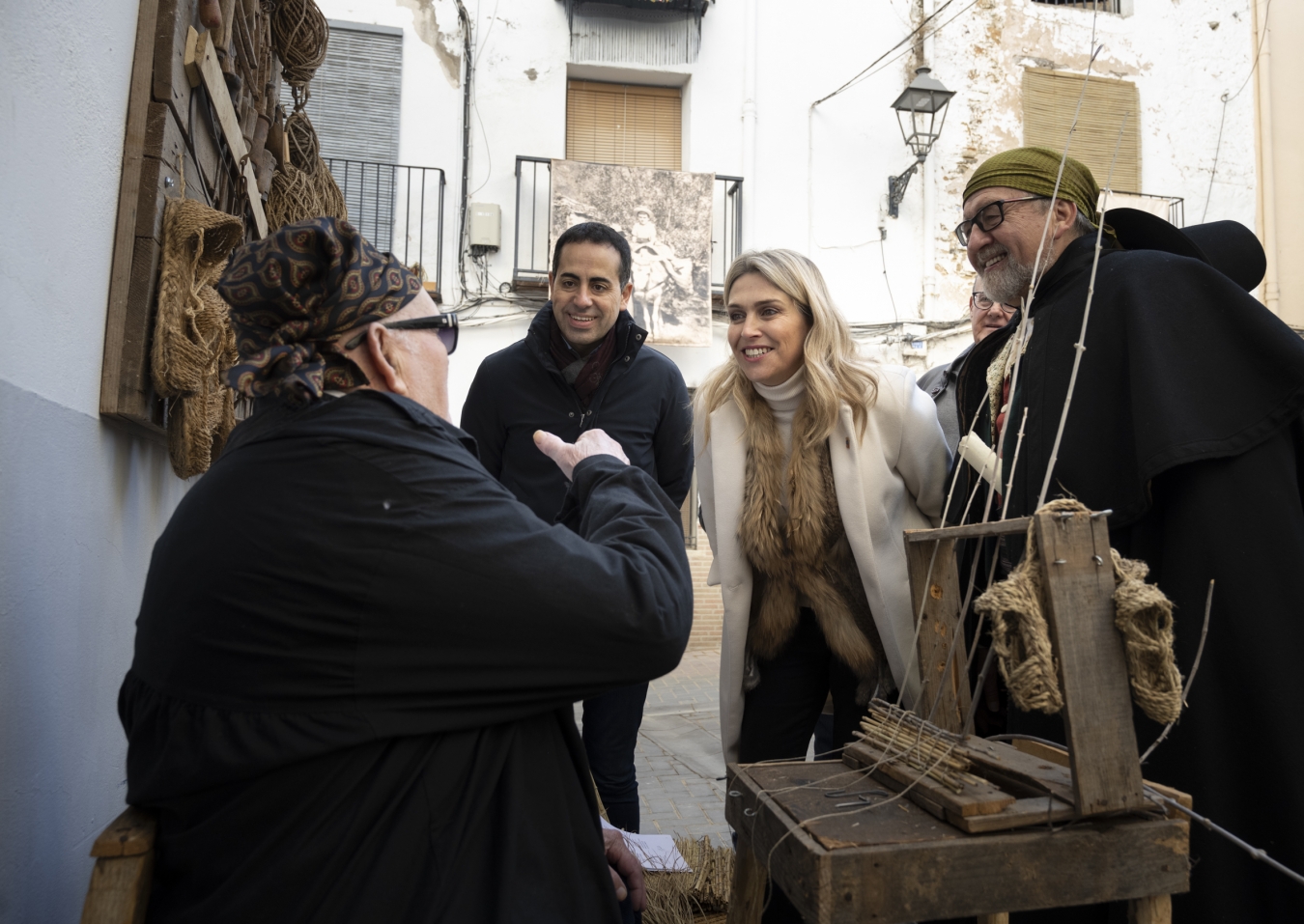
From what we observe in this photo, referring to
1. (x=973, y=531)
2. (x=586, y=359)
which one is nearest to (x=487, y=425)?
(x=586, y=359)

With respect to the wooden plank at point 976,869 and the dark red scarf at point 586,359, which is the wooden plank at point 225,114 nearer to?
the dark red scarf at point 586,359

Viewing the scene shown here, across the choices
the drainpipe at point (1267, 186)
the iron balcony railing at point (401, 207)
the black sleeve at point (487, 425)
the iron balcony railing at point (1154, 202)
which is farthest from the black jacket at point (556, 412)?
the drainpipe at point (1267, 186)

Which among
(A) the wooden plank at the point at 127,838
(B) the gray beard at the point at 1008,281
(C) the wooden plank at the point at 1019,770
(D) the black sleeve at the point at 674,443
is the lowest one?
(A) the wooden plank at the point at 127,838

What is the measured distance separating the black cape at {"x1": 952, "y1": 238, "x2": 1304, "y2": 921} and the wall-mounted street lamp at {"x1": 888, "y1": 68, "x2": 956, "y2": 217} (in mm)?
8349

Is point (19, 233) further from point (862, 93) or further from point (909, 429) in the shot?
point (862, 93)

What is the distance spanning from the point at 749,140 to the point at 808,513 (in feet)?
27.6

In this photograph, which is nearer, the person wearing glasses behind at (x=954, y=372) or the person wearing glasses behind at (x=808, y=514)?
the person wearing glasses behind at (x=808, y=514)

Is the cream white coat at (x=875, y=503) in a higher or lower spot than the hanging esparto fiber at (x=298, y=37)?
lower

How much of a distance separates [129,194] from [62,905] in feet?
4.69

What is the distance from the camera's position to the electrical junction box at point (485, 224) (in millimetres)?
9484

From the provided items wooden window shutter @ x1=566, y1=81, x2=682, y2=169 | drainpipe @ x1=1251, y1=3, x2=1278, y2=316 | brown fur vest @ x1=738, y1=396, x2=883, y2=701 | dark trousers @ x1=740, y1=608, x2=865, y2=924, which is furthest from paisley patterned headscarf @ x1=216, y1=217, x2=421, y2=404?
drainpipe @ x1=1251, y1=3, x2=1278, y2=316

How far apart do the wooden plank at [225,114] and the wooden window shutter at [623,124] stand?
654 centimetres

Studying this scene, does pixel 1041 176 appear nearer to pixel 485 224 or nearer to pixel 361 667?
Answer: pixel 361 667

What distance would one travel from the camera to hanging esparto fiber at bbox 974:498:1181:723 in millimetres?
1296
